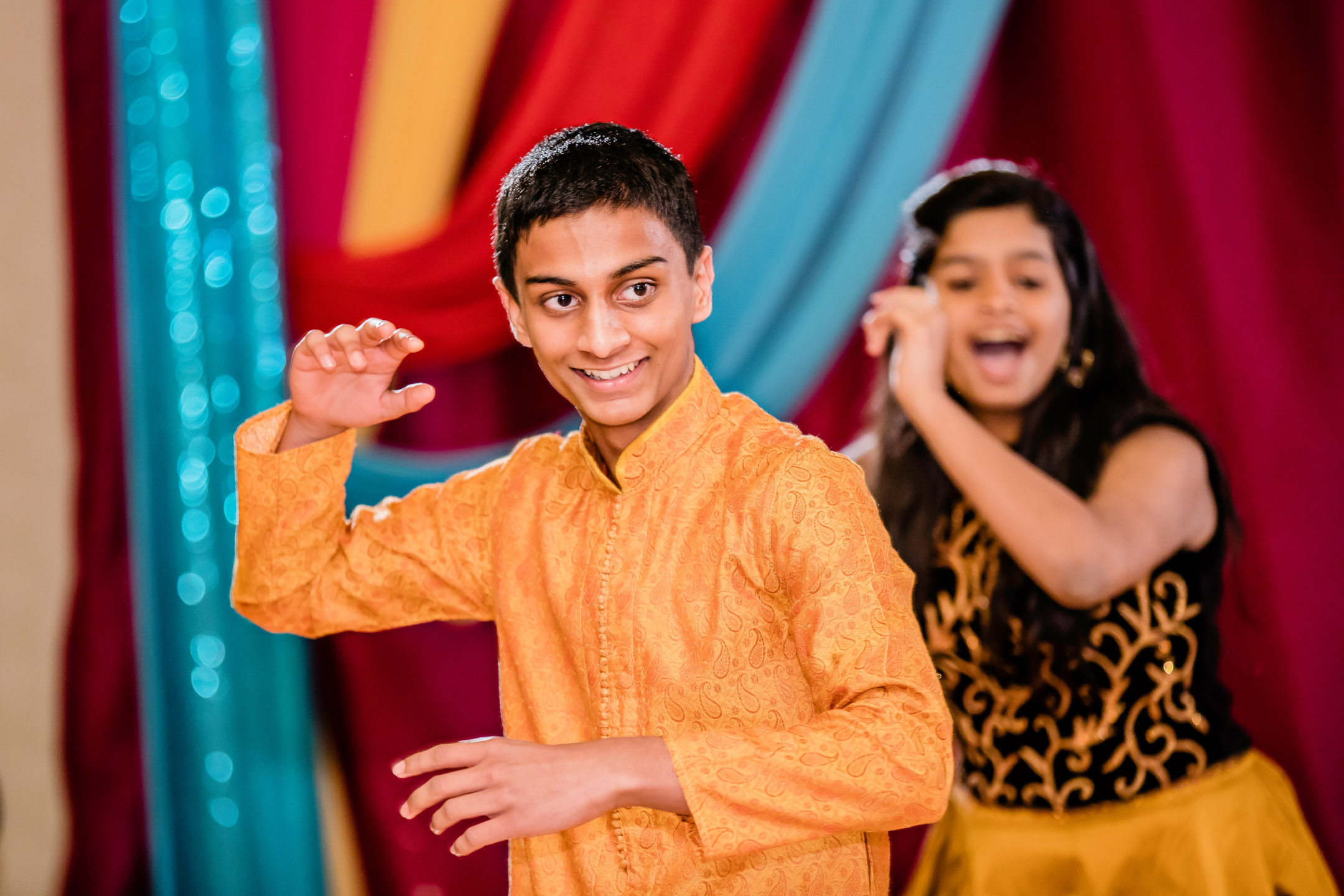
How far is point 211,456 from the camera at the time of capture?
214cm

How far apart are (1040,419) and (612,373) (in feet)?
2.87

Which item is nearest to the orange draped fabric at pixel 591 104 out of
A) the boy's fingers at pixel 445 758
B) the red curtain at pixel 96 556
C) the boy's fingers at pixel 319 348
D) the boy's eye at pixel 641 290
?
the red curtain at pixel 96 556

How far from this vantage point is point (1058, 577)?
1567 millimetres

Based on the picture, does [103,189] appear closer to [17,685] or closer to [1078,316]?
[17,685]

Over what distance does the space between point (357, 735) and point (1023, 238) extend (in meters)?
1.49

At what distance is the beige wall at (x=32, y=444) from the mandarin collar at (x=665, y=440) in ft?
5.45

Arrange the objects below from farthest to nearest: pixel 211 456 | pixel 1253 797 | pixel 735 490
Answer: pixel 211 456 → pixel 1253 797 → pixel 735 490

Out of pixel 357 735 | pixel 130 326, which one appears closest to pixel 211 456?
pixel 130 326

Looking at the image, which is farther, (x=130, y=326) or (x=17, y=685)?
(x=17, y=685)

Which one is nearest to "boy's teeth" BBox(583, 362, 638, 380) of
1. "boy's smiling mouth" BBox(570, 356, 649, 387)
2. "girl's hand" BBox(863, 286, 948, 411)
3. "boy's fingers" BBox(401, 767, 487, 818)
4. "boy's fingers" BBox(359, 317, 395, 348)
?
"boy's smiling mouth" BBox(570, 356, 649, 387)

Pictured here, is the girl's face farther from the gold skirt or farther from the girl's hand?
the gold skirt

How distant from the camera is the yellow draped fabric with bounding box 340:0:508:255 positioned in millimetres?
2150

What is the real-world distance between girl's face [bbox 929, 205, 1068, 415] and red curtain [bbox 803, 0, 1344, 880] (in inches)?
15.0

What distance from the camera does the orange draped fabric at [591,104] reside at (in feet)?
6.77
